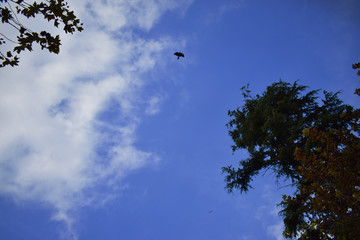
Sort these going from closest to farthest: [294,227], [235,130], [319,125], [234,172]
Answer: [294,227] < [319,125] < [234,172] < [235,130]

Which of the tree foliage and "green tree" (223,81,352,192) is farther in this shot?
"green tree" (223,81,352,192)

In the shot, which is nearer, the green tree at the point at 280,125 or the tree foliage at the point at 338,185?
the tree foliage at the point at 338,185

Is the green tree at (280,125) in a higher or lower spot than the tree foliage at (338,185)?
higher

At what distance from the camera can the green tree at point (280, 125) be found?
9516mm

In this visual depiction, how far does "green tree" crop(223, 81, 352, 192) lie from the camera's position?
31.2ft

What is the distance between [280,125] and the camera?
32.3 feet

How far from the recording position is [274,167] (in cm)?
1056

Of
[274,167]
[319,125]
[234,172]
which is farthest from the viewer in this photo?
[234,172]

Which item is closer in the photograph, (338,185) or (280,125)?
(338,185)

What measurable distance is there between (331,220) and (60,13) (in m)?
6.78

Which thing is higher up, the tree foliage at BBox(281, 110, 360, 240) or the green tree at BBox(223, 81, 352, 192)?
the green tree at BBox(223, 81, 352, 192)

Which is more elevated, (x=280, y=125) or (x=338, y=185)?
(x=280, y=125)

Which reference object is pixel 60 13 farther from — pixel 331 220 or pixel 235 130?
pixel 235 130

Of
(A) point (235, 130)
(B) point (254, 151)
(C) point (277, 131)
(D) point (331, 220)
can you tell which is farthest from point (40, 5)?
(A) point (235, 130)
